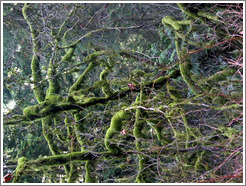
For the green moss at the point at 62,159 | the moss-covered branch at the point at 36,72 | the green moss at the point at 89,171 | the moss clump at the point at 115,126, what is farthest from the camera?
the moss-covered branch at the point at 36,72

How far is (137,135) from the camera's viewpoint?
4.30 metres

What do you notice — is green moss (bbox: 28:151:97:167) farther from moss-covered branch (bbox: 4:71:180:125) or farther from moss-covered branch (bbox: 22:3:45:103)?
moss-covered branch (bbox: 22:3:45:103)

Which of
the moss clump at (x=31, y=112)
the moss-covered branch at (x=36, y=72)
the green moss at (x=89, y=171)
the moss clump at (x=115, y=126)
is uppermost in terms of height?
the moss-covered branch at (x=36, y=72)

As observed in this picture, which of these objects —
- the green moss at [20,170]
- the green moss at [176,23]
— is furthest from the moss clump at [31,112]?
the green moss at [176,23]

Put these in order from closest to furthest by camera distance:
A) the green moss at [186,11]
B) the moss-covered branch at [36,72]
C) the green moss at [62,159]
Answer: the green moss at [62,159] → the green moss at [186,11] → the moss-covered branch at [36,72]

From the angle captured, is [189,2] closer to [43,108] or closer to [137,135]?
[137,135]

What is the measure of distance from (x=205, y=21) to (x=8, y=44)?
7.28 meters

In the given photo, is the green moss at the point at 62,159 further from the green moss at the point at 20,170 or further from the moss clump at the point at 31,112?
the moss clump at the point at 31,112

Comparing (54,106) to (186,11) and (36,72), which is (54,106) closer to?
(36,72)

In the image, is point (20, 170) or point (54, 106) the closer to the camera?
point (20, 170)

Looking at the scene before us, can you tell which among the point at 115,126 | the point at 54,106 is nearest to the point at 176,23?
the point at 115,126

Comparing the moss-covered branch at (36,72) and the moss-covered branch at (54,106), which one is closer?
the moss-covered branch at (54,106)

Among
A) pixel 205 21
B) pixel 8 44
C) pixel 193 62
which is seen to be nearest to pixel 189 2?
pixel 205 21

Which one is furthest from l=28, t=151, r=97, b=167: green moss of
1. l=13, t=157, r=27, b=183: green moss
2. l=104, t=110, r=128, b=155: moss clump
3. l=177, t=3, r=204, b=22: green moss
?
l=177, t=3, r=204, b=22: green moss
